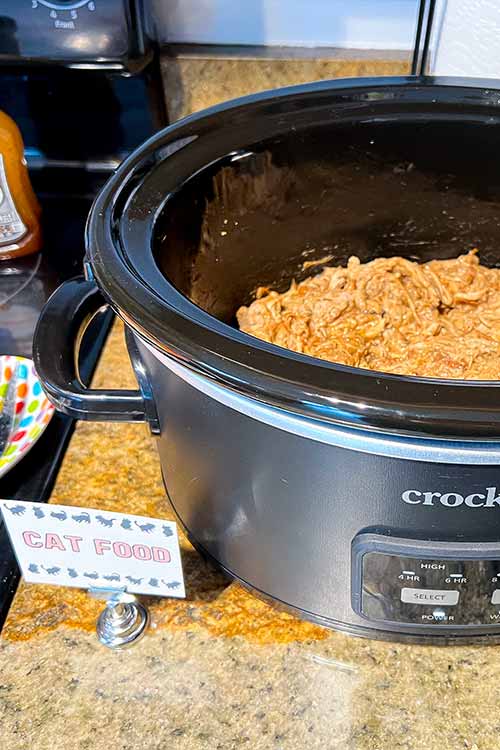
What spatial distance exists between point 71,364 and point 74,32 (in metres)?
0.74

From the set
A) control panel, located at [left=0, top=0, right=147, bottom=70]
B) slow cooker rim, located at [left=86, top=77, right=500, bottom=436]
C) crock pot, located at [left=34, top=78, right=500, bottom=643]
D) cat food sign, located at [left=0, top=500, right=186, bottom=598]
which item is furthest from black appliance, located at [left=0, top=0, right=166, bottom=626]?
slow cooker rim, located at [left=86, top=77, right=500, bottom=436]

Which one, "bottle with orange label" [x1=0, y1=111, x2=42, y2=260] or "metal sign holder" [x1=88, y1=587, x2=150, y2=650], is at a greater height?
"bottle with orange label" [x1=0, y1=111, x2=42, y2=260]

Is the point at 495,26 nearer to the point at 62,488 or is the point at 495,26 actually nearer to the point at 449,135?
the point at 449,135

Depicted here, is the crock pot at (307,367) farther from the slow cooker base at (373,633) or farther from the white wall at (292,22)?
the white wall at (292,22)

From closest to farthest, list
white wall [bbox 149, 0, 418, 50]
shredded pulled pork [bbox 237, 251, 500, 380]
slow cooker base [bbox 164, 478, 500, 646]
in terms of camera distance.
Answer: slow cooker base [bbox 164, 478, 500, 646] → shredded pulled pork [bbox 237, 251, 500, 380] → white wall [bbox 149, 0, 418, 50]

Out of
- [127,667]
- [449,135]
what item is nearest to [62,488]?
[127,667]

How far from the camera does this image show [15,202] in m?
1.30

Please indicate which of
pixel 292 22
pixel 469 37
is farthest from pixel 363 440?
pixel 292 22

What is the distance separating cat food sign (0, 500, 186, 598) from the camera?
29.2 inches

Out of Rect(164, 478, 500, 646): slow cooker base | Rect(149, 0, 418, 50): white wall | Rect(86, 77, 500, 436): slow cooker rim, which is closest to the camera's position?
Rect(86, 77, 500, 436): slow cooker rim

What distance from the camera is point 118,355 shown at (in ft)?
3.90

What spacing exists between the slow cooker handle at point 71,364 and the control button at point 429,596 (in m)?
0.32

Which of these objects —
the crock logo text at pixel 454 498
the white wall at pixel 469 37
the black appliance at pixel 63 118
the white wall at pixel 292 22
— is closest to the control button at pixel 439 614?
the crock logo text at pixel 454 498

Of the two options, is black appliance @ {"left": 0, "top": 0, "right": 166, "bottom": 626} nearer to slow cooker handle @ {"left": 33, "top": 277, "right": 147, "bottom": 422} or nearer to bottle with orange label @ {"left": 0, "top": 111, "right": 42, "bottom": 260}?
bottle with orange label @ {"left": 0, "top": 111, "right": 42, "bottom": 260}
